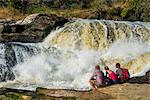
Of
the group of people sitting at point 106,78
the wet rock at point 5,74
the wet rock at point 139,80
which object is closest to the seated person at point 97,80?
the group of people sitting at point 106,78

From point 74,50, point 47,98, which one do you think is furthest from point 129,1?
point 47,98

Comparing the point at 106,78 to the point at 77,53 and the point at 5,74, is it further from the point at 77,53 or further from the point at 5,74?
the point at 77,53

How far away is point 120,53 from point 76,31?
3.54m

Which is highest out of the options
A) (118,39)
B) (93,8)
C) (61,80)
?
(93,8)

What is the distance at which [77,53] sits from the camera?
24547 millimetres

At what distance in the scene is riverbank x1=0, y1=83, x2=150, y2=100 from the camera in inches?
556

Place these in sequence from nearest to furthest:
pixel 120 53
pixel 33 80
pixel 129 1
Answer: pixel 33 80 → pixel 120 53 → pixel 129 1

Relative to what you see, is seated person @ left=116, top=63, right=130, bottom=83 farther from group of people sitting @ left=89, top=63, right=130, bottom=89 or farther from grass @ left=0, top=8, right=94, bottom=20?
grass @ left=0, top=8, right=94, bottom=20

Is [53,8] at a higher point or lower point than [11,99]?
higher

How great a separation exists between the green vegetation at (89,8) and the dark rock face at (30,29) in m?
7.37

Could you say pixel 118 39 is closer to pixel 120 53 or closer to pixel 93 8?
pixel 120 53

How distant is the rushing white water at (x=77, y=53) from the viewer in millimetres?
21844

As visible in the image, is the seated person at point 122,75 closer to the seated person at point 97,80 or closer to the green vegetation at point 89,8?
the seated person at point 97,80

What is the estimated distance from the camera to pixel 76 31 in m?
26.1
